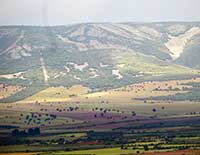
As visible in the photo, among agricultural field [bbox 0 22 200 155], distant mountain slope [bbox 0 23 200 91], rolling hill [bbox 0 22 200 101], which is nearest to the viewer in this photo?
agricultural field [bbox 0 22 200 155]

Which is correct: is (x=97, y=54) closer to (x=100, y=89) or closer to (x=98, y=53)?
(x=98, y=53)

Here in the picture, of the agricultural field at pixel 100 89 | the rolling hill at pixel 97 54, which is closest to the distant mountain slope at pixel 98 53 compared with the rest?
the rolling hill at pixel 97 54

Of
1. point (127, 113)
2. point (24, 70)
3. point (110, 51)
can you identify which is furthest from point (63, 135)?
point (110, 51)

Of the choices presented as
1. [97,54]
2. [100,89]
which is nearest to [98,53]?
[97,54]

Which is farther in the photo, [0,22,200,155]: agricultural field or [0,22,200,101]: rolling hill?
[0,22,200,101]: rolling hill

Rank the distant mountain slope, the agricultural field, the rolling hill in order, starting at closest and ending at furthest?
the agricultural field
the rolling hill
the distant mountain slope

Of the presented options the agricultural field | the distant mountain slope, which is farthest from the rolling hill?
the agricultural field

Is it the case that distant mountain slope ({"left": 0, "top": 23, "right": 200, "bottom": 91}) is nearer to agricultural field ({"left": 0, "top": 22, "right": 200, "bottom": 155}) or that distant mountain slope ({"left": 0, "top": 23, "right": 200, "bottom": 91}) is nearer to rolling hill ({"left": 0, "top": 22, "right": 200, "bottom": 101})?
rolling hill ({"left": 0, "top": 22, "right": 200, "bottom": 101})

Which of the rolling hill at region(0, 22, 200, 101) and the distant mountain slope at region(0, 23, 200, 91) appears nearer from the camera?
the rolling hill at region(0, 22, 200, 101)

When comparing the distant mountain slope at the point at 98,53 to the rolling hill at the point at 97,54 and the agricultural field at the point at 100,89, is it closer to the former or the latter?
the rolling hill at the point at 97,54
